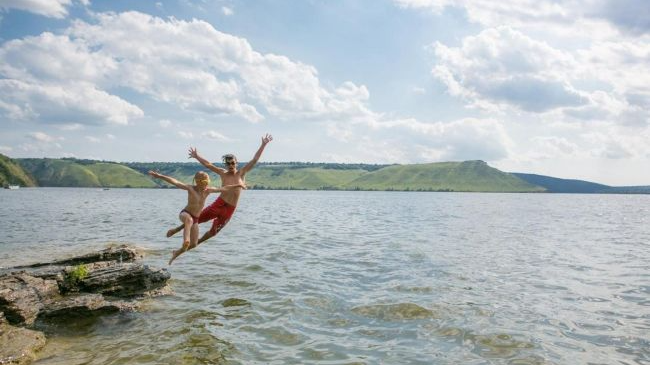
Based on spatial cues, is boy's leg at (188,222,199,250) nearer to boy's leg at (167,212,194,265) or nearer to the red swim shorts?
boy's leg at (167,212,194,265)

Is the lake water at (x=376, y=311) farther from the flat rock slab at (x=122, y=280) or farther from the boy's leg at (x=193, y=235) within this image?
the boy's leg at (x=193, y=235)

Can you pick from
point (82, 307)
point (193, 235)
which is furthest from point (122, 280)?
point (193, 235)

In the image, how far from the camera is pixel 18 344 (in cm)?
1155

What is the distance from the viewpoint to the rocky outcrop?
1210 cm

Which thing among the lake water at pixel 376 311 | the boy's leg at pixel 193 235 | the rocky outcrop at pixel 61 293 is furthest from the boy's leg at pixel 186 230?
the rocky outcrop at pixel 61 293

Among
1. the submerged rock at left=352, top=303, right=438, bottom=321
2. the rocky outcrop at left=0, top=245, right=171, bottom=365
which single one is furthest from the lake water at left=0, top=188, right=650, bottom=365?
the rocky outcrop at left=0, top=245, right=171, bottom=365

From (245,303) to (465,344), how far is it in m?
7.74

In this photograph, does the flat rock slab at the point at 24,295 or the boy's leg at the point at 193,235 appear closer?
the flat rock slab at the point at 24,295

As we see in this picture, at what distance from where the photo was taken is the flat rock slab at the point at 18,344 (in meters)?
10.9

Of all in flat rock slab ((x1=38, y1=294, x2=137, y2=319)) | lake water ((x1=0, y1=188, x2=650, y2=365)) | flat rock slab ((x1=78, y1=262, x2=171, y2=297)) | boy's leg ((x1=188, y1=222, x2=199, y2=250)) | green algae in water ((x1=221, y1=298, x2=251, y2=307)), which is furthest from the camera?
flat rock slab ((x1=78, y1=262, x2=171, y2=297))

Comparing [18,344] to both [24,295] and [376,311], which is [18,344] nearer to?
[24,295]

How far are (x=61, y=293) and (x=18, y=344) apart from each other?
5.09m

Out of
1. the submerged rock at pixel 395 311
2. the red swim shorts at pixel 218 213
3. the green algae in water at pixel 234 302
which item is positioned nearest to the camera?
the submerged rock at pixel 395 311

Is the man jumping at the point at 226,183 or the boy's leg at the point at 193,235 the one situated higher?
the man jumping at the point at 226,183
